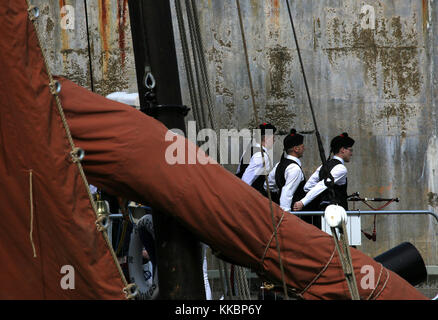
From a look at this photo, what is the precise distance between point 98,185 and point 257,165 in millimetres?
6005

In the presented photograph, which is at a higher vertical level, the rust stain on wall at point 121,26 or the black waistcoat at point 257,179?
the rust stain on wall at point 121,26

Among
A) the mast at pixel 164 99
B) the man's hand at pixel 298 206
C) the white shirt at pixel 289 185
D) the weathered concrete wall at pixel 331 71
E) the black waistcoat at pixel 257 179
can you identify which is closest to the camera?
the mast at pixel 164 99

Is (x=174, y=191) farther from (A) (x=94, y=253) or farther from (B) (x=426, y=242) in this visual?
(B) (x=426, y=242)

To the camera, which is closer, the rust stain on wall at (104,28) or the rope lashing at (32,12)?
the rope lashing at (32,12)

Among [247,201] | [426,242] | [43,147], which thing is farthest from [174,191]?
[426,242]

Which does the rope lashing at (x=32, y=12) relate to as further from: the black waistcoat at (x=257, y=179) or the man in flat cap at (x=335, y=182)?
the black waistcoat at (x=257, y=179)

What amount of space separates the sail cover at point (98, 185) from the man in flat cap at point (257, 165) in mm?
5324

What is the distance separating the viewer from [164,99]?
12.7 ft

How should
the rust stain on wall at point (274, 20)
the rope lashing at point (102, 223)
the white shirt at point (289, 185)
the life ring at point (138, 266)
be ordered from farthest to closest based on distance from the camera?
the rust stain on wall at point (274, 20)
the white shirt at point (289, 185)
the life ring at point (138, 266)
the rope lashing at point (102, 223)

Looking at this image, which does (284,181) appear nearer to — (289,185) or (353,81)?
(289,185)

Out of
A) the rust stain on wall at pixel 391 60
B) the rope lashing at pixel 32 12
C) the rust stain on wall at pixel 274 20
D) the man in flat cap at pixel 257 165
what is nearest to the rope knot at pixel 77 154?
the rope lashing at pixel 32 12

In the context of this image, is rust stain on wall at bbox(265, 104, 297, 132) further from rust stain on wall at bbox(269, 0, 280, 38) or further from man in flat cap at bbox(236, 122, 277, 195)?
man in flat cap at bbox(236, 122, 277, 195)

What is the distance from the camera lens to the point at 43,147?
11.3 feet

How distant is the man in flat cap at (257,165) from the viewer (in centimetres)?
953
